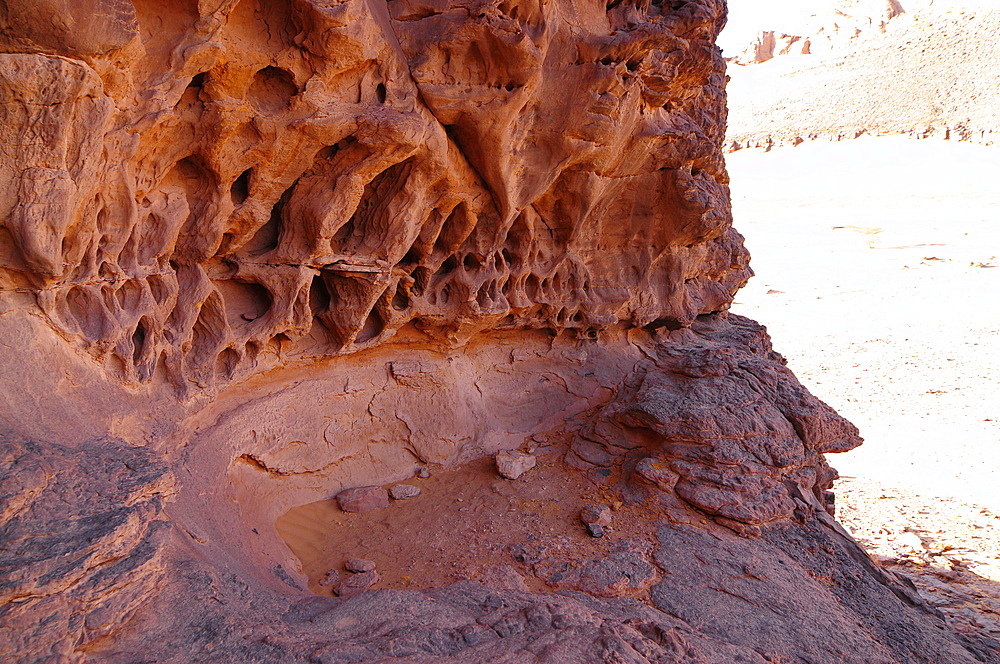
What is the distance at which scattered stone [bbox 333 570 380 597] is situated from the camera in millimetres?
3551

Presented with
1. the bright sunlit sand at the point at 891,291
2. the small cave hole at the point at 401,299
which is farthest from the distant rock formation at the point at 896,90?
the small cave hole at the point at 401,299

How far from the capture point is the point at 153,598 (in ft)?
7.91

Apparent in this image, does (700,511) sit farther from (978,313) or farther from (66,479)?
(978,313)

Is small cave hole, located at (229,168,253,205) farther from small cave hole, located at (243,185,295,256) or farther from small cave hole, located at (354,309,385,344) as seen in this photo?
small cave hole, located at (354,309,385,344)

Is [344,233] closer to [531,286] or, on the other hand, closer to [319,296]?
[319,296]

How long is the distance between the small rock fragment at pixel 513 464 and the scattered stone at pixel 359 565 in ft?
4.66

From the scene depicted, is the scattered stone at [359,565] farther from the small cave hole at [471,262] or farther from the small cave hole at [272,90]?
the small cave hole at [272,90]

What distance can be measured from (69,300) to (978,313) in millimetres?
18368

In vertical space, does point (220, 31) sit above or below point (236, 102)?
above

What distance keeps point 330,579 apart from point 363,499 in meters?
0.85

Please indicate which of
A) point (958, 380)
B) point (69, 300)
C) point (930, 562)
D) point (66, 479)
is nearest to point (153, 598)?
point (66, 479)

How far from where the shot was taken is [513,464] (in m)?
5.00

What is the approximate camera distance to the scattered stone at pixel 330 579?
364cm

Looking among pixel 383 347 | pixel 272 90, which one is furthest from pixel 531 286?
pixel 272 90
